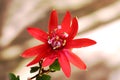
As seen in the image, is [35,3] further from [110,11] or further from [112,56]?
[112,56]

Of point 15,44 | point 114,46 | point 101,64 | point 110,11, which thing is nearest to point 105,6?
point 110,11

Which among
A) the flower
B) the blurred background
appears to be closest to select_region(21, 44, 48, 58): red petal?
the flower

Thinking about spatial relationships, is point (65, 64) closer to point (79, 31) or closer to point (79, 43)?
point (79, 43)

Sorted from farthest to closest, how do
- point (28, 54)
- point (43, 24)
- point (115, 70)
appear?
1. point (43, 24)
2. point (115, 70)
3. point (28, 54)

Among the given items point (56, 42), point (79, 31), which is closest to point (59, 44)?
→ point (56, 42)

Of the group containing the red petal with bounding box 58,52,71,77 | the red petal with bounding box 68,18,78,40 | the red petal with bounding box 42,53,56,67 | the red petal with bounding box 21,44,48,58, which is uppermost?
the red petal with bounding box 68,18,78,40

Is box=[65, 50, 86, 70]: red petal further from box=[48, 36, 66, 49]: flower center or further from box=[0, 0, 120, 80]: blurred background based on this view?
box=[0, 0, 120, 80]: blurred background
